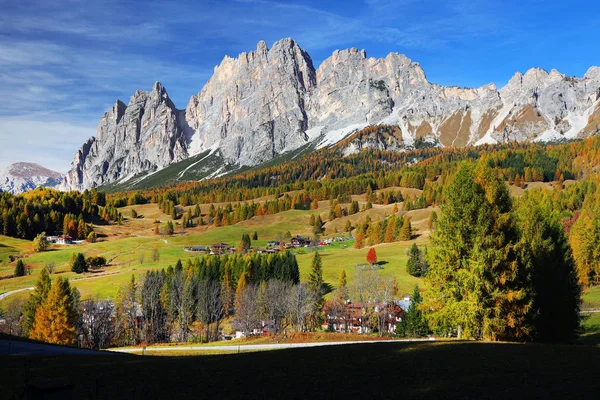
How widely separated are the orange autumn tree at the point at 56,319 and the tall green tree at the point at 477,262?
54.8 meters

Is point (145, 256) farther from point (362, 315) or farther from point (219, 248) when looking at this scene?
point (362, 315)

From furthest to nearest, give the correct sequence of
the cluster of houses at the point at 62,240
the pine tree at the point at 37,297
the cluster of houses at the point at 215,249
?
the cluster of houses at the point at 62,240
the cluster of houses at the point at 215,249
the pine tree at the point at 37,297

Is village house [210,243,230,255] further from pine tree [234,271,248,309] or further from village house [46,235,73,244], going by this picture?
pine tree [234,271,248,309]

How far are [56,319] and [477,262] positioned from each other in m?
59.6

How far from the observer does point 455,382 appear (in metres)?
17.4

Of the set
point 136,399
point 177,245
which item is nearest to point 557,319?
point 136,399

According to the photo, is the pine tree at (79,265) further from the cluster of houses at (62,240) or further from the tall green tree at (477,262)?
the tall green tree at (477,262)

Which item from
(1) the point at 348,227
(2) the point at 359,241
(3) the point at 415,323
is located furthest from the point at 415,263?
(1) the point at 348,227

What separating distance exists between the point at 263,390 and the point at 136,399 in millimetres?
→ 4834

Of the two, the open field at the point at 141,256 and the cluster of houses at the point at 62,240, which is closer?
the open field at the point at 141,256

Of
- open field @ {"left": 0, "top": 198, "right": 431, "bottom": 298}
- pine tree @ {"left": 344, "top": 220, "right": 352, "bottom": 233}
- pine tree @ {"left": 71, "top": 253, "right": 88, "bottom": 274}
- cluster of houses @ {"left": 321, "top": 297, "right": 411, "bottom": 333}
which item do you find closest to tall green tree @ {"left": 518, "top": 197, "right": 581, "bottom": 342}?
cluster of houses @ {"left": 321, "top": 297, "right": 411, "bottom": 333}

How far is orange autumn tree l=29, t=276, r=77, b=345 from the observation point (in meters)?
63.3

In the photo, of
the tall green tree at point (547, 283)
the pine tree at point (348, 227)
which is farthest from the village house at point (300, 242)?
the tall green tree at point (547, 283)

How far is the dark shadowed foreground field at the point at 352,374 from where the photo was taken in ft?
54.4
